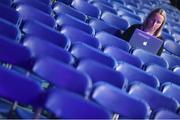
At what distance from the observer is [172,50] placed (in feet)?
22.5

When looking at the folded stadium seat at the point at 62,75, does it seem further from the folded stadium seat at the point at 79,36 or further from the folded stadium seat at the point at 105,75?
the folded stadium seat at the point at 79,36

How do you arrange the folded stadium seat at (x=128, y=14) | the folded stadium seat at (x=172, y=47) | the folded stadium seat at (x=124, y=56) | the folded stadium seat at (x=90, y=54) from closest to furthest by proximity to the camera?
1. the folded stadium seat at (x=90, y=54)
2. the folded stadium seat at (x=124, y=56)
3. the folded stadium seat at (x=172, y=47)
4. the folded stadium seat at (x=128, y=14)

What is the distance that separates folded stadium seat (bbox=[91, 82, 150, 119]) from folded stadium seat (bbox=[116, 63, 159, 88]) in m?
0.97

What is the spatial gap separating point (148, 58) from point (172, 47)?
5.36ft

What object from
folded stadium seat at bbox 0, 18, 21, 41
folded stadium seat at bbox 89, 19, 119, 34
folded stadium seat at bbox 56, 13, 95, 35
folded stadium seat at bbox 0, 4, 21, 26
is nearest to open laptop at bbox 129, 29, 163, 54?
folded stadium seat at bbox 56, 13, 95, 35

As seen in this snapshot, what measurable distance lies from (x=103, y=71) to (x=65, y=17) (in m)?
1.67

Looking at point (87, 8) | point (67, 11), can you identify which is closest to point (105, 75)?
point (67, 11)

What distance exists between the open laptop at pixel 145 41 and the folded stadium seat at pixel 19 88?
2.45 m

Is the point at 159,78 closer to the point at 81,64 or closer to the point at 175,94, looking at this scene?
the point at 175,94

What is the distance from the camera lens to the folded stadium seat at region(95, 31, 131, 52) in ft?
17.5

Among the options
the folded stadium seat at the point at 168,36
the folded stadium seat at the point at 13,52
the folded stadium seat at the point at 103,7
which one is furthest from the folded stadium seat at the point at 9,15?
the folded stadium seat at the point at 168,36

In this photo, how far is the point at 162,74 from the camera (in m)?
4.97

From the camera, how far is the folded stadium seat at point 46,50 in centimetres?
385

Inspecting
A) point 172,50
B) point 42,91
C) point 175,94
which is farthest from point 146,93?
point 172,50
